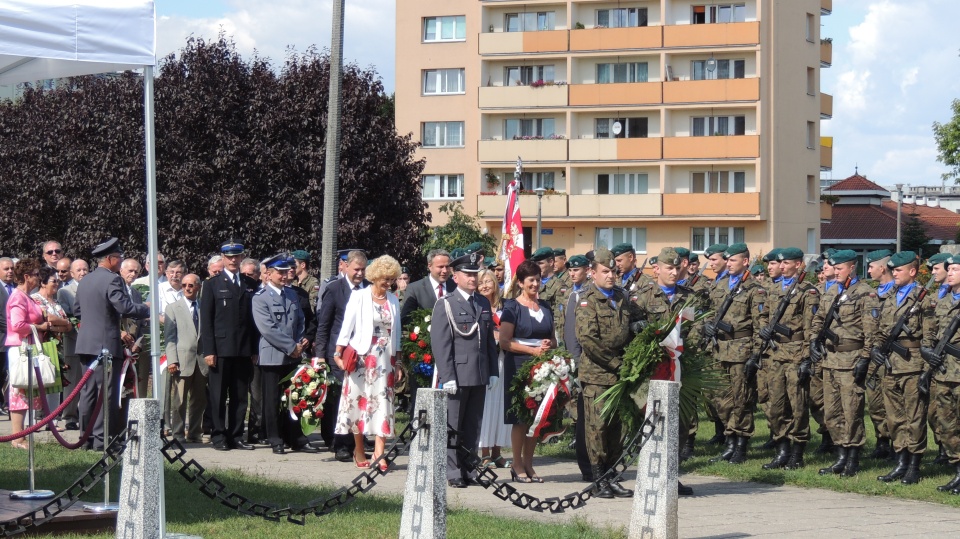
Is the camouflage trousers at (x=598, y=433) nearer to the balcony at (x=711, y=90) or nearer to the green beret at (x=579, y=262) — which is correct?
the green beret at (x=579, y=262)

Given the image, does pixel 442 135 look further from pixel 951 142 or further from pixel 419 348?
pixel 419 348

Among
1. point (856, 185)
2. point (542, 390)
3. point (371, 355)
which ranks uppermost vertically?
point (856, 185)

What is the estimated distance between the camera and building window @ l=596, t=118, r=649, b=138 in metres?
59.2

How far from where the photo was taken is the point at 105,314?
44.0ft

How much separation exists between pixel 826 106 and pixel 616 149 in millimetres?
12269

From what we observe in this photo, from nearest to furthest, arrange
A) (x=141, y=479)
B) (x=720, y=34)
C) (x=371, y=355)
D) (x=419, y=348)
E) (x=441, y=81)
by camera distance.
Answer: (x=141, y=479) → (x=371, y=355) → (x=419, y=348) → (x=720, y=34) → (x=441, y=81)

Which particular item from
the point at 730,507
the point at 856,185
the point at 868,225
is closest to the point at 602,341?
the point at 730,507

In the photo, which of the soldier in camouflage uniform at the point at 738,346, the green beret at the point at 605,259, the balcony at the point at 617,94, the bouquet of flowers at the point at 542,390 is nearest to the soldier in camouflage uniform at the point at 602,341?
the green beret at the point at 605,259

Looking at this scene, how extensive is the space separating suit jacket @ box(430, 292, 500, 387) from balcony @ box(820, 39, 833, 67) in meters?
54.9

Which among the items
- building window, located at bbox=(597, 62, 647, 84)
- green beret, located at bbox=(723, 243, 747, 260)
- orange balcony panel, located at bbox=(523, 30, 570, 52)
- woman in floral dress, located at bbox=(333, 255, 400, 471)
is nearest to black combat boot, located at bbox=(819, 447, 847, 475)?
green beret, located at bbox=(723, 243, 747, 260)

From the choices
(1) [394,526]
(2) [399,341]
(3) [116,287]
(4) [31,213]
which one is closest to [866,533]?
(1) [394,526]

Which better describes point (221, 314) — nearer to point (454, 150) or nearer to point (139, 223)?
point (139, 223)

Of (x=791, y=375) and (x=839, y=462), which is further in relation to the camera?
(x=791, y=375)

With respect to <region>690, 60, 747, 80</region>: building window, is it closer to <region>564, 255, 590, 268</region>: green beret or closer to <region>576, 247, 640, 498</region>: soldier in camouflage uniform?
<region>564, 255, 590, 268</region>: green beret
